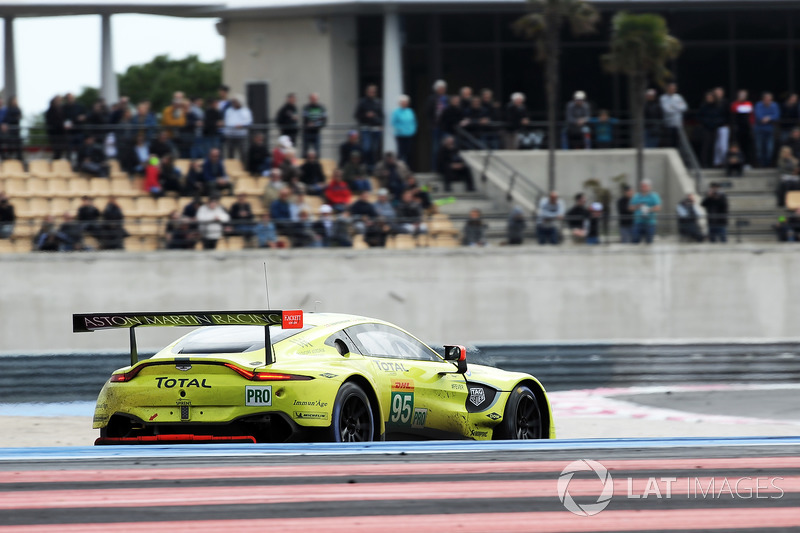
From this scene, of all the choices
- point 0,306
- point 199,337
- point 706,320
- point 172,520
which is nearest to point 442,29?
point 706,320

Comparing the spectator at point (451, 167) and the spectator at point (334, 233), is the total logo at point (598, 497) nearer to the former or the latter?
the spectator at point (334, 233)

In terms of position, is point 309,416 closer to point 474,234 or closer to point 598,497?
point 598,497

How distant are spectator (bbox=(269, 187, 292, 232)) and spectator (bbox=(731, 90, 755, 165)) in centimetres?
880

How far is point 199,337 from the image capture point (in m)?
8.56

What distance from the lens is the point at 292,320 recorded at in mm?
7699

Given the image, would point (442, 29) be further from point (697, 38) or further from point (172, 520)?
point (172, 520)

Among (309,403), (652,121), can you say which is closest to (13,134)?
(652,121)

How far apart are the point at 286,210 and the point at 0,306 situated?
456cm

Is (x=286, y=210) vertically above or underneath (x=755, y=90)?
underneath

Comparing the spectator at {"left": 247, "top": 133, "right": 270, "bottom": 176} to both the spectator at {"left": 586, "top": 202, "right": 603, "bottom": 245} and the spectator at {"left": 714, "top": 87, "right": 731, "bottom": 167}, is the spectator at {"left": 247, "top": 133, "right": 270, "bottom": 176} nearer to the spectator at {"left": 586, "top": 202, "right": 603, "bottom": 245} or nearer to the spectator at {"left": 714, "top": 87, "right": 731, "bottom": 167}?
the spectator at {"left": 586, "top": 202, "right": 603, "bottom": 245}

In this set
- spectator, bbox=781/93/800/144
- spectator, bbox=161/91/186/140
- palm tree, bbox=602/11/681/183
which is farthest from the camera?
spectator, bbox=781/93/800/144

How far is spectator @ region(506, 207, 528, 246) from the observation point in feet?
63.1

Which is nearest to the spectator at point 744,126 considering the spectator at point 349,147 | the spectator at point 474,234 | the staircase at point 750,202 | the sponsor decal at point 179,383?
the staircase at point 750,202

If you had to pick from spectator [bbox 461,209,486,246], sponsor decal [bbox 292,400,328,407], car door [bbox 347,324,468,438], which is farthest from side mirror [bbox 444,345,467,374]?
spectator [bbox 461,209,486,246]
